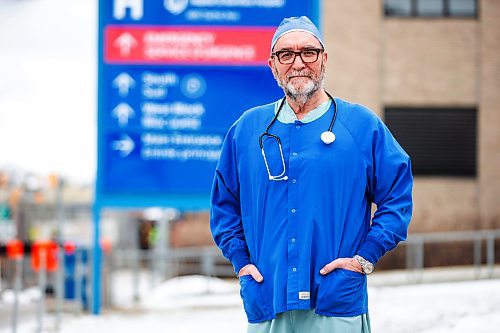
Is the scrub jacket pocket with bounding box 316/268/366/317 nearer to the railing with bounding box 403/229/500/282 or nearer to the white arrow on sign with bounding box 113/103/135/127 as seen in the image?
the white arrow on sign with bounding box 113/103/135/127

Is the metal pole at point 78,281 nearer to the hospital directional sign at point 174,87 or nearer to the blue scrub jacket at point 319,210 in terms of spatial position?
the hospital directional sign at point 174,87

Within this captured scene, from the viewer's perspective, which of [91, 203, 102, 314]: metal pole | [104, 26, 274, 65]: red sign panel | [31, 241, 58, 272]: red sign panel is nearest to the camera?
[31, 241, 58, 272]: red sign panel

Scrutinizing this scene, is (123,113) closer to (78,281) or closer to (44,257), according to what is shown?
(44,257)

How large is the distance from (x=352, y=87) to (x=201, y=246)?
19.3 feet

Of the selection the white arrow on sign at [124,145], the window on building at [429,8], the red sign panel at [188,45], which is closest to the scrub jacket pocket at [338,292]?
the red sign panel at [188,45]

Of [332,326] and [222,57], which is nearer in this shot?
[332,326]

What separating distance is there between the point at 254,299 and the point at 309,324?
23 cm

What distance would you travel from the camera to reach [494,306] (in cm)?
875

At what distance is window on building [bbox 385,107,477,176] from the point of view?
24203 millimetres

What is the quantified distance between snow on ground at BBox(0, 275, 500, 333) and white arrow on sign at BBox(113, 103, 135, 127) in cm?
225

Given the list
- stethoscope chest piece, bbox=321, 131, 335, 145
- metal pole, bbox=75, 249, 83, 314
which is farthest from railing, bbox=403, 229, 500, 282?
stethoscope chest piece, bbox=321, 131, 335, 145

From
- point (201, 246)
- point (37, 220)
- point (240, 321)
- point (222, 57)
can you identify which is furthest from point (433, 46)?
point (240, 321)

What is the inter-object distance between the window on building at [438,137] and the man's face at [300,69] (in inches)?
805

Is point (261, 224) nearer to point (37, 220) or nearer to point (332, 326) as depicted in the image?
point (332, 326)
